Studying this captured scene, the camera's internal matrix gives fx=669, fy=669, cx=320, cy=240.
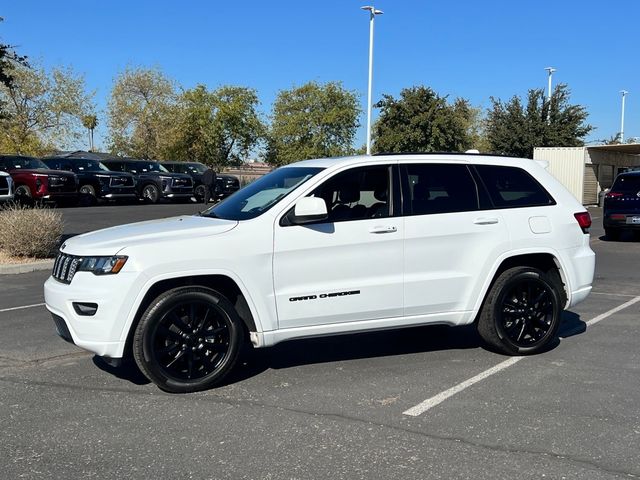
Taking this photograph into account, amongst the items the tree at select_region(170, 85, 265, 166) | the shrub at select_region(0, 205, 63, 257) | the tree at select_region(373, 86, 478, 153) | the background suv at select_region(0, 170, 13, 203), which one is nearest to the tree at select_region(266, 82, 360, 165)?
the tree at select_region(170, 85, 265, 166)

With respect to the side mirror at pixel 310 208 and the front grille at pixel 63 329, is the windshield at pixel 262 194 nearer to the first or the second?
the side mirror at pixel 310 208

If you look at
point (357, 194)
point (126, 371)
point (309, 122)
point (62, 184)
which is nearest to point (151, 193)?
point (62, 184)

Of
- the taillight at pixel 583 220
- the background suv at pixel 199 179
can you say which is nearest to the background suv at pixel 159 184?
the background suv at pixel 199 179

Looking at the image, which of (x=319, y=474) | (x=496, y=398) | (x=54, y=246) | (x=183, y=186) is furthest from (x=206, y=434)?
(x=183, y=186)

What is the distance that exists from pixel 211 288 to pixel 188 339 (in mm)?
419

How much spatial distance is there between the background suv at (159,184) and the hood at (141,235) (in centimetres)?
2339

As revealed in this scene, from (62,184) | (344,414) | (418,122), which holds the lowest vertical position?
(344,414)

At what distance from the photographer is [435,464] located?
3.81 m

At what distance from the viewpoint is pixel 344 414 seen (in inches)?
181

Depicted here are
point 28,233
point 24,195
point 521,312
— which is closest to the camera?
point 521,312

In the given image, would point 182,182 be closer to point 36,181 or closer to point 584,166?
point 36,181

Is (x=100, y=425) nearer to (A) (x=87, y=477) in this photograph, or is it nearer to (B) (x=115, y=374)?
(A) (x=87, y=477)

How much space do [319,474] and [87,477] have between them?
4.17 feet

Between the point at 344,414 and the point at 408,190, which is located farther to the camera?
the point at 408,190
